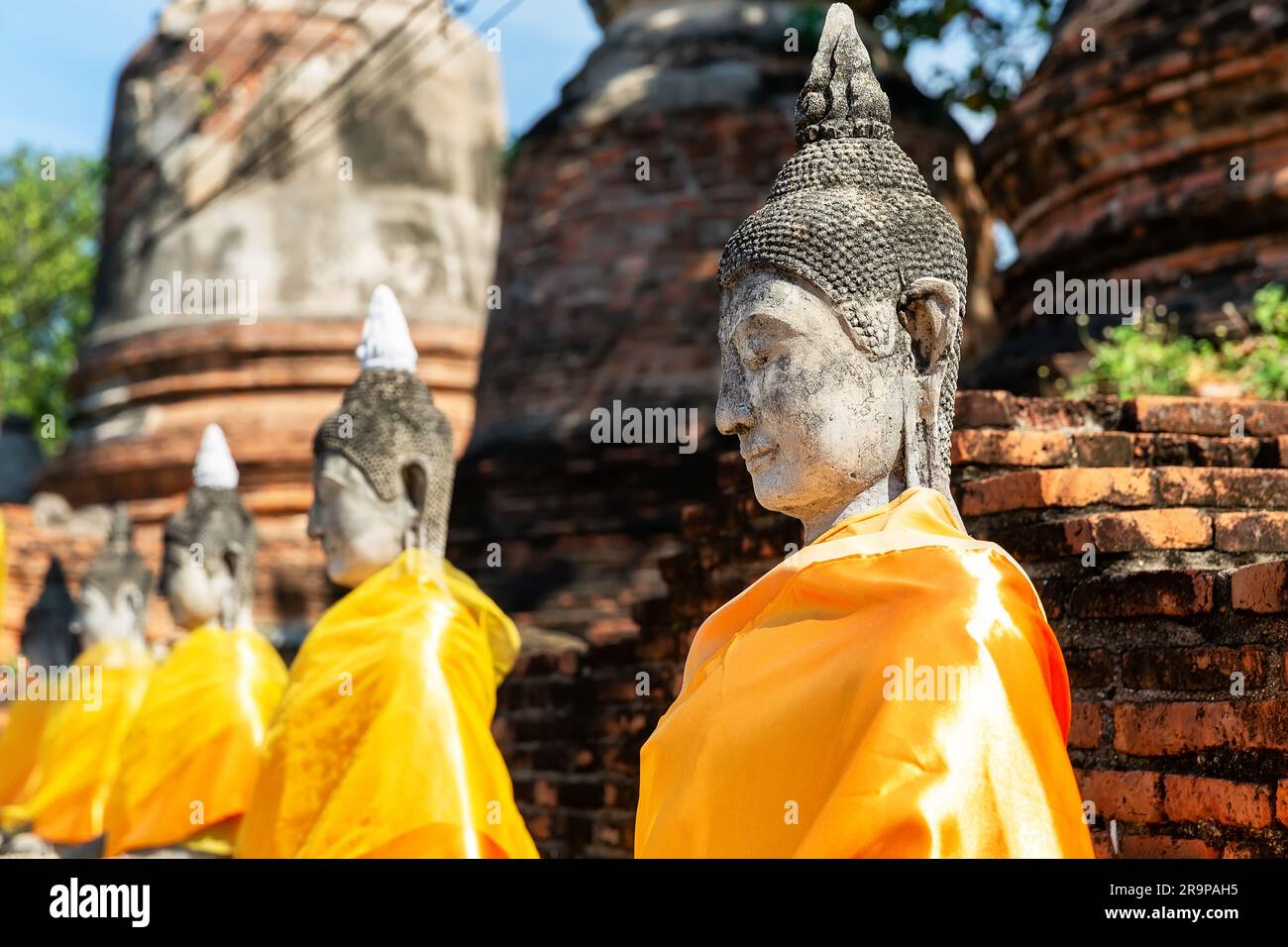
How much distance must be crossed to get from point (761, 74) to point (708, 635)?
709 centimetres

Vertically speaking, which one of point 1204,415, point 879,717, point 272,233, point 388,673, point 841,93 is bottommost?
point 879,717

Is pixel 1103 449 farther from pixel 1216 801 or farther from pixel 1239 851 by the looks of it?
pixel 1239 851

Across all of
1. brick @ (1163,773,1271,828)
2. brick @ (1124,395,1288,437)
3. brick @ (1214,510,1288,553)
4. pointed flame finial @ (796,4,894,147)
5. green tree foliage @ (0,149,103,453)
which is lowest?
brick @ (1163,773,1271,828)

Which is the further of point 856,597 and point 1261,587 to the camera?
point 1261,587

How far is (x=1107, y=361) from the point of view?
5.91 meters

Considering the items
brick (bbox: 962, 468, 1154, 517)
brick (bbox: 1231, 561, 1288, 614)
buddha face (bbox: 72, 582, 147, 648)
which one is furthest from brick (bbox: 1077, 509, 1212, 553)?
buddha face (bbox: 72, 582, 147, 648)

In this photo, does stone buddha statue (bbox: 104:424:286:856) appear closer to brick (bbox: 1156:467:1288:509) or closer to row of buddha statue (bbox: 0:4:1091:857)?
row of buddha statue (bbox: 0:4:1091:857)

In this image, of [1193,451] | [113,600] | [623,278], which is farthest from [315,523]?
[623,278]

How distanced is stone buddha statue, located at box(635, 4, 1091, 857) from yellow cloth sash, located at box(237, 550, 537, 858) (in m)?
1.53

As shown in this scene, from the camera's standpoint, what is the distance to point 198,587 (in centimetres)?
677

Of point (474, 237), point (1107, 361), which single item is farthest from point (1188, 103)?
point (474, 237)

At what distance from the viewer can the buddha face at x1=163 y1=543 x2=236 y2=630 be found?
6777mm

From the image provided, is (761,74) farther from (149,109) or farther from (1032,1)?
(149,109)

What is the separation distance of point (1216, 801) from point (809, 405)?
118cm
